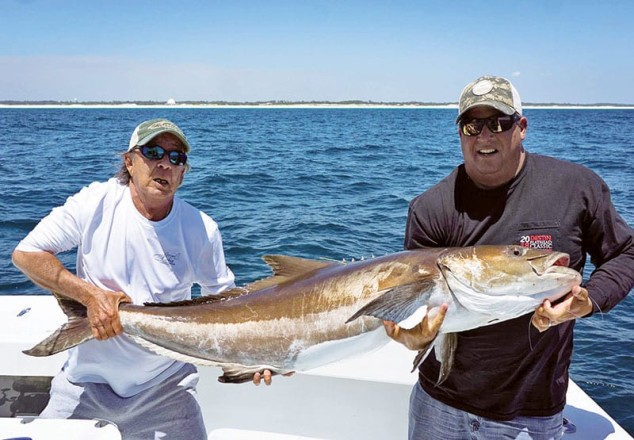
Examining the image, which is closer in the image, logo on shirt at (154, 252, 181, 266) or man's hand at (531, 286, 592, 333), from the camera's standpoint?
man's hand at (531, 286, 592, 333)

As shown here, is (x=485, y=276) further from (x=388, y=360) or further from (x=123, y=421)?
(x=123, y=421)

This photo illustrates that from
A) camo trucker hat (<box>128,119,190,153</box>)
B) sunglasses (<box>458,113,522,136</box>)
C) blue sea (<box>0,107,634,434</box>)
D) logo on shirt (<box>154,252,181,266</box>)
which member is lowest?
blue sea (<box>0,107,634,434</box>)

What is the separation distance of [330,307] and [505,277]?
2.82ft

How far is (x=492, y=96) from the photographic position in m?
2.71

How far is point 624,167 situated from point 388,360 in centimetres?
2197

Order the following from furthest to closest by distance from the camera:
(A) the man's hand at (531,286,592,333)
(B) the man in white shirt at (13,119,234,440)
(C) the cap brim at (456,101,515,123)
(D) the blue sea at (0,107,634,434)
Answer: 1. (D) the blue sea at (0,107,634,434)
2. (B) the man in white shirt at (13,119,234,440)
3. (C) the cap brim at (456,101,515,123)
4. (A) the man's hand at (531,286,592,333)

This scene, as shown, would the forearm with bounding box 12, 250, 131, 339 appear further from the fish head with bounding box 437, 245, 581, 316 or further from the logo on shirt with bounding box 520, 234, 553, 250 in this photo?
the logo on shirt with bounding box 520, 234, 553, 250

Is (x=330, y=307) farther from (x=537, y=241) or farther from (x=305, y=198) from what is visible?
(x=305, y=198)

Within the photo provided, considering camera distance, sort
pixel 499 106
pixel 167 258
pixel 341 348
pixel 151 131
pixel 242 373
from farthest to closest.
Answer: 1. pixel 167 258
2. pixel 151 131
3. pixel 242 373
4. pixel 341 348
5. pixel 499 106

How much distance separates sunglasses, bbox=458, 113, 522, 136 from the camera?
2707 mm

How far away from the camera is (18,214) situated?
13109 millimetres

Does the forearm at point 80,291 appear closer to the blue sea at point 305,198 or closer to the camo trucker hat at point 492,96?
the blue sea at point 305,198

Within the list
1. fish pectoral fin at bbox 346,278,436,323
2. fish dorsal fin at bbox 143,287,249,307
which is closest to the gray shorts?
fish dorsal fin at bbox 143,287,249,307

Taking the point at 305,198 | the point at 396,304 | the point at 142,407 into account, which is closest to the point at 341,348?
the point at 396,304
